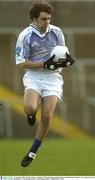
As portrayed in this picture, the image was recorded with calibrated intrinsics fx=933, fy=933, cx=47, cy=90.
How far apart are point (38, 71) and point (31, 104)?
1.39 feet

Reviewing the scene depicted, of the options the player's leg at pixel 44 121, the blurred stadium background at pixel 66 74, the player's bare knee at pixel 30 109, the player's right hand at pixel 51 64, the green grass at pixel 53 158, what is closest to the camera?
the player's right hand at pixel 51 64

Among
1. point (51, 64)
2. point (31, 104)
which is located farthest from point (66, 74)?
point (51, 64)

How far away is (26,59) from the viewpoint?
10.0 meters

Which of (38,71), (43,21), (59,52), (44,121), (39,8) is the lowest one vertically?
(44,121)

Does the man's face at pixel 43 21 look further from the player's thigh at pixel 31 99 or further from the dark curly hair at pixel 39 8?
the player's thigh at pixel 31 99

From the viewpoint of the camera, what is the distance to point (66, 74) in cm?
1875

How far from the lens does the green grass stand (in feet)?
37.9

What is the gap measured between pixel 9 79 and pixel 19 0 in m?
1.60

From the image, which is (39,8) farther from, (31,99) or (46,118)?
(46,118)

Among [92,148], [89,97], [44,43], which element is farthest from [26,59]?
[89,97]

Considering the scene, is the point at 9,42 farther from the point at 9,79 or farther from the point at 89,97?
the point at 89,97

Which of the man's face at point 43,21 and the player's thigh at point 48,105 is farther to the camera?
the player's thigh at point 48,105

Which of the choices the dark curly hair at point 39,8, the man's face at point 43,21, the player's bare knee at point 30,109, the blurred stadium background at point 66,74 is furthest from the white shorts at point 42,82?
the blurred stadium background at point 66,74

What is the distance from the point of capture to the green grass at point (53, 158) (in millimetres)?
11555
